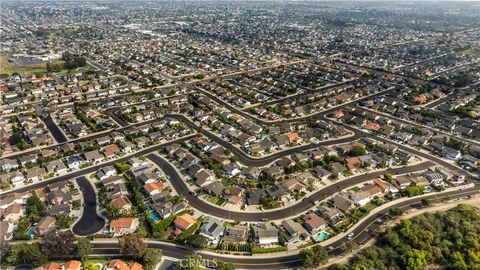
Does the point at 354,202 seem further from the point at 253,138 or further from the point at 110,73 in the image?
the point at 110,73

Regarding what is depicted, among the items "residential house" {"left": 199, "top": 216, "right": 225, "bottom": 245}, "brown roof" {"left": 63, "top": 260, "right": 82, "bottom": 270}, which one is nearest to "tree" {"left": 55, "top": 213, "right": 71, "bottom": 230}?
"brown roof" {"left": 63, "top": 260, "right": 82, "bottom": 270}

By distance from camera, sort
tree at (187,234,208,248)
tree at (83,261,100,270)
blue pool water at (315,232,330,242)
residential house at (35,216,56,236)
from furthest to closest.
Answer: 1. residential house at (35,216,56,236)
2. blue pool water at (315,232,330,242)
3. tree at (187,234,208,248)
4. tree at (83,261,100,270)

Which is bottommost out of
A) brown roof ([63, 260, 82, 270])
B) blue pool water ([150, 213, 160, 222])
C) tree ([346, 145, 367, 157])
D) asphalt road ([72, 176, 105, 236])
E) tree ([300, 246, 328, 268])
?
asphalt road ([72, 176, 105, 236])

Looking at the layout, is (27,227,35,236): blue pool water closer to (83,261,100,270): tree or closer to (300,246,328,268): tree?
(83,261,100,270): tree

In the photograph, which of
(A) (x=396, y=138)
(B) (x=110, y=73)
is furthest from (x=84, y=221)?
(B) (x=110, y=73)

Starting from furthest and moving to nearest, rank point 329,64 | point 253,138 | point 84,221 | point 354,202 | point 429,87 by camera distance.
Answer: point 329,64, point 429,87, point 253,138, point 354,202, point 84,221

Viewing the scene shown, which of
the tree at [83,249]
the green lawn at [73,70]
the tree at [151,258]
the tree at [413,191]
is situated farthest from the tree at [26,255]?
the green lawn at [73,70]

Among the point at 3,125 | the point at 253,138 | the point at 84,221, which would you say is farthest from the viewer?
the point at 3,125
